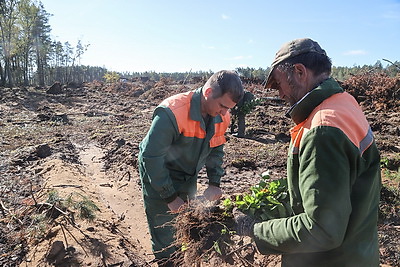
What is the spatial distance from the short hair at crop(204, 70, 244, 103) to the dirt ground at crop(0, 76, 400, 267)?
5.83 ft

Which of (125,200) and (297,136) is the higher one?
(297,136)

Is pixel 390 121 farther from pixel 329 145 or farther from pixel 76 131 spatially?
pixel 76 131

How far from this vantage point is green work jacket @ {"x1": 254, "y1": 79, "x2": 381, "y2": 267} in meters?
1.08

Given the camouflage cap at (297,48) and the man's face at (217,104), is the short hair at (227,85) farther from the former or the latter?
the camouflage cap at (297,48)

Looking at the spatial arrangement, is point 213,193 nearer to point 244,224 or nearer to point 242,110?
point 244,224

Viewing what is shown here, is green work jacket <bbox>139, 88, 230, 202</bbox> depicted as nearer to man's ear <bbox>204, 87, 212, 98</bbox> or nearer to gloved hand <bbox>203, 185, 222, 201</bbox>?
man's ear <bbox>204, 87, 212, 98</bbox>

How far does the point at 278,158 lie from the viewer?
7254 millimetres

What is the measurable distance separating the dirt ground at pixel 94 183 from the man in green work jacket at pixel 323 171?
1751mm

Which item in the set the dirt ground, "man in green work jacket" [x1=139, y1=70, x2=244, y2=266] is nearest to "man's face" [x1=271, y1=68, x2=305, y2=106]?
"man in green work jacket" [x1=139, y1=70, x2=244, y2=266]

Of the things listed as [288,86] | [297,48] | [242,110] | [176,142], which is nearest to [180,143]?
[176,142]

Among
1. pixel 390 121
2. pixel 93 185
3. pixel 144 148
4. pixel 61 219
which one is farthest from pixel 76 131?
pixel 390 121

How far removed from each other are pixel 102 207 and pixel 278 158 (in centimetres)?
434

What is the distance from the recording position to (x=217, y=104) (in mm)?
2324

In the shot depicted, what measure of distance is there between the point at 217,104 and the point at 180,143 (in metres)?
0.44
